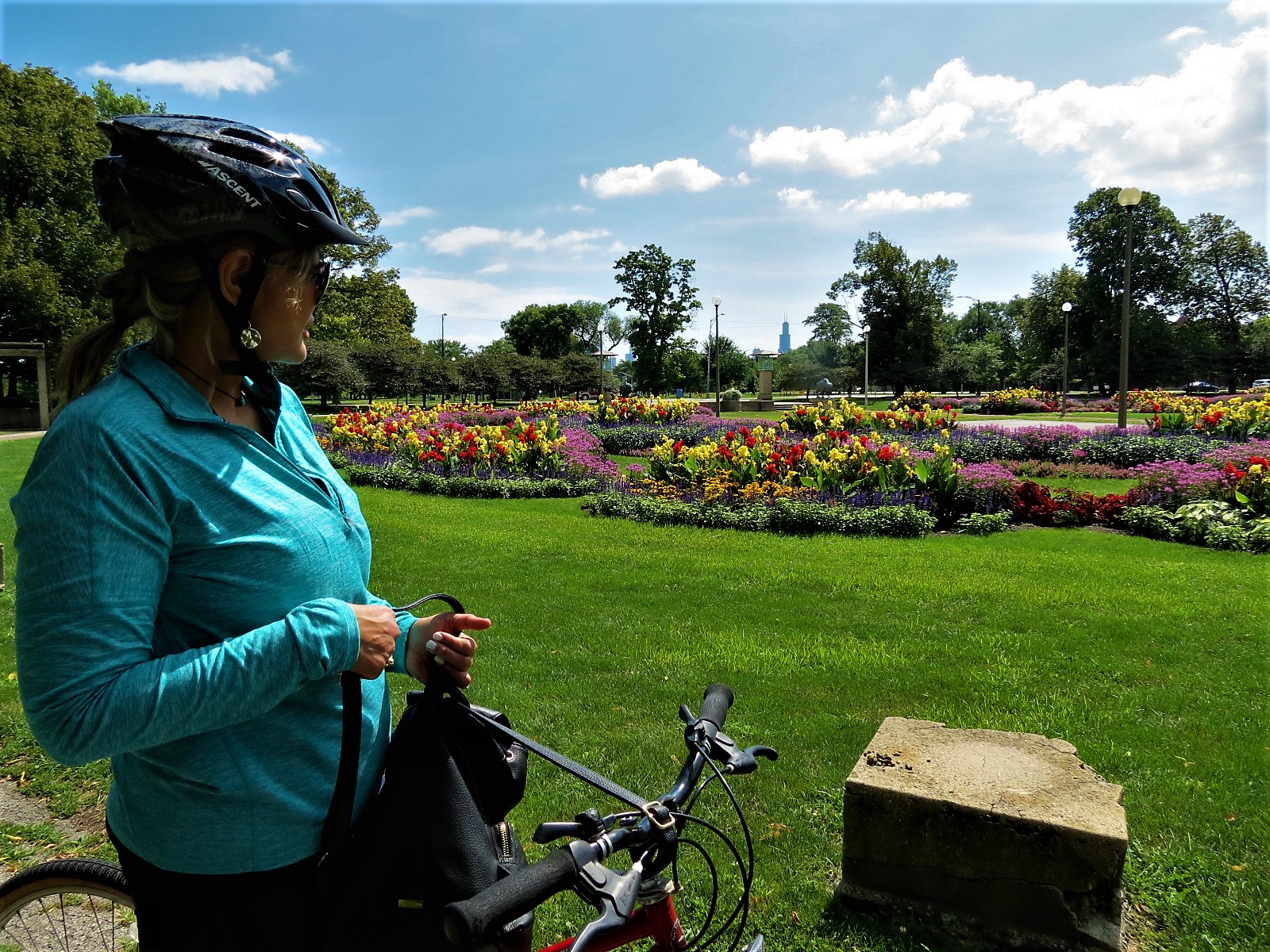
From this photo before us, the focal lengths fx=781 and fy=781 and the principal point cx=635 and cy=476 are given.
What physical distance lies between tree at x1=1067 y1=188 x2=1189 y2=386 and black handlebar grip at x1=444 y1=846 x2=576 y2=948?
Result: 54.0 meters

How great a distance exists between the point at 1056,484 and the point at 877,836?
42.7ft

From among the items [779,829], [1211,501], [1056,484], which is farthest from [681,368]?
[779,829]

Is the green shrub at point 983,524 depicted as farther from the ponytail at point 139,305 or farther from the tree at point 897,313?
the tree at point 897,313

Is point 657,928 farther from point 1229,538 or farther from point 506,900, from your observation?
point 1229,538

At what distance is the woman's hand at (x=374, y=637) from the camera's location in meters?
1.27

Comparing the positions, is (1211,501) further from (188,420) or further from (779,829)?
(188,420)

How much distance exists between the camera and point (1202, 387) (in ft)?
171

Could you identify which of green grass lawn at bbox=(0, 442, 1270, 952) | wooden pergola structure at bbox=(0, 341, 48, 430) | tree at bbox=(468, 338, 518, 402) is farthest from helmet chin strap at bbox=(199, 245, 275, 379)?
tree at bbox=(468, 338, 518, 402)

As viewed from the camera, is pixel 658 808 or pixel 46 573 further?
pixel 658 808

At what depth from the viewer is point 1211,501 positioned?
31.2 feet

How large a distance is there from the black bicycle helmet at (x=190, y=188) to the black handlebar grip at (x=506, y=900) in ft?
3.68

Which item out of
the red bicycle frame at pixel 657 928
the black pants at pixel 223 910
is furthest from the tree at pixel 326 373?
the red bicycle frame at pixel 657 928

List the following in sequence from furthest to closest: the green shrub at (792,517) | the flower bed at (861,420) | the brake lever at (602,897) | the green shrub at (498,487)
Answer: the flower bed at (861,420)
the green shrub at (498,487)
the green shrub at (792,517)
the brake lever at (602,897)

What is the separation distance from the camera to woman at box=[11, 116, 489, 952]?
1.10 meters
